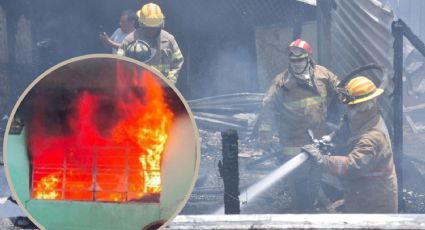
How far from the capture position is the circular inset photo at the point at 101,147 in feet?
7.37

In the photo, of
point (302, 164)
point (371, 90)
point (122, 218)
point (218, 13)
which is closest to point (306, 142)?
point (302, 164)

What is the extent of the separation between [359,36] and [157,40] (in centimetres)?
404

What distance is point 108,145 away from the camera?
238cm

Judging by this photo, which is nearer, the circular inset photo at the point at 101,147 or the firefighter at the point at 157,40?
the circular inset photo at the point at 101,147

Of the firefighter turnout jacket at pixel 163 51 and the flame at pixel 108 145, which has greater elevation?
the firefighter turnout jacket at pixel 163 51

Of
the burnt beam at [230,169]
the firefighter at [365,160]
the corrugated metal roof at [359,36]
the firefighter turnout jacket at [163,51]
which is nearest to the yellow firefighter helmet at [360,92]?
the firefighter at [365,160]

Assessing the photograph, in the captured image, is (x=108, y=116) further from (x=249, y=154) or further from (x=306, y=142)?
(x=249, y=154)

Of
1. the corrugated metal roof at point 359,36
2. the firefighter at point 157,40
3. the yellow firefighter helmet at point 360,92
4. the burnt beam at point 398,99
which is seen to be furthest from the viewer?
the corrugated metal roof at point 359,36

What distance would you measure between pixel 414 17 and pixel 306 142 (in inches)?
693

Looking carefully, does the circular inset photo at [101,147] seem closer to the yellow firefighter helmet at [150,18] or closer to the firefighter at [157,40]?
the firefighter at [157,40]

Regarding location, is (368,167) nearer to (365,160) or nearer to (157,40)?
(365,160)

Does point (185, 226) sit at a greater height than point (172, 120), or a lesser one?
lesser

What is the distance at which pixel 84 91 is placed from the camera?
2260 mm

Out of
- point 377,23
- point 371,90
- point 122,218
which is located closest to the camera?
point 122,218
